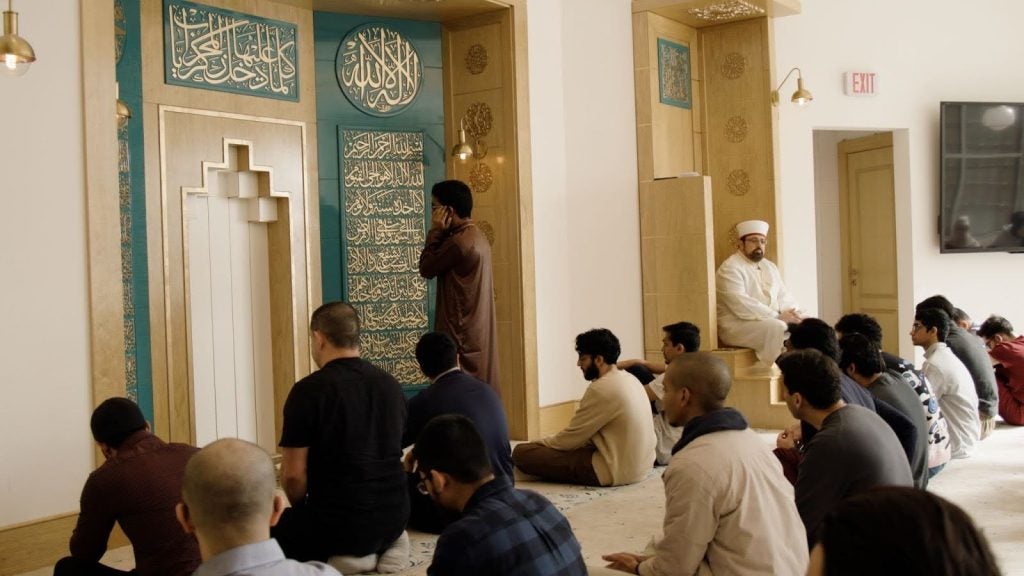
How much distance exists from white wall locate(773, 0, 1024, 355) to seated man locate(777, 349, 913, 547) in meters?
5.54

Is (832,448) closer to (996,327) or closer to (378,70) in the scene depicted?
(378,70)

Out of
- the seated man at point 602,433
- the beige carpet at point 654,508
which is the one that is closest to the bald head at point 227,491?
the beige carpet at point 654,508

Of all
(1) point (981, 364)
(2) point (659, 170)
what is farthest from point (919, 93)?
(1) point (981, 364)

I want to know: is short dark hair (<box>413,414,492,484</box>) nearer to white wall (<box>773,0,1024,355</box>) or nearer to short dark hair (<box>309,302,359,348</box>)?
short dark hair (<box>309,302,359,348</box>)

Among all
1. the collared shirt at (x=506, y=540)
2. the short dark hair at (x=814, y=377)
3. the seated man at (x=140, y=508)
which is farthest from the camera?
the short dark hair at (x=814, y=377)

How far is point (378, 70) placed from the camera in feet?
22.2

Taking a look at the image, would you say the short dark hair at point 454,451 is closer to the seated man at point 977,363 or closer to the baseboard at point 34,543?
the baseboard at point 34,543

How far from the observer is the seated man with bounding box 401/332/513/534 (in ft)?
14.2

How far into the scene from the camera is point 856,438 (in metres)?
3.00

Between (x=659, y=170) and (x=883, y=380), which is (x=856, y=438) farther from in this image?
(x=659, y=170)

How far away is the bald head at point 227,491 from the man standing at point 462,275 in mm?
3883

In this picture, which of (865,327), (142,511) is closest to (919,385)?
(865,327)

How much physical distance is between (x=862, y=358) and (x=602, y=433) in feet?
4.94

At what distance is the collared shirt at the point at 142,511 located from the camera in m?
2.90
